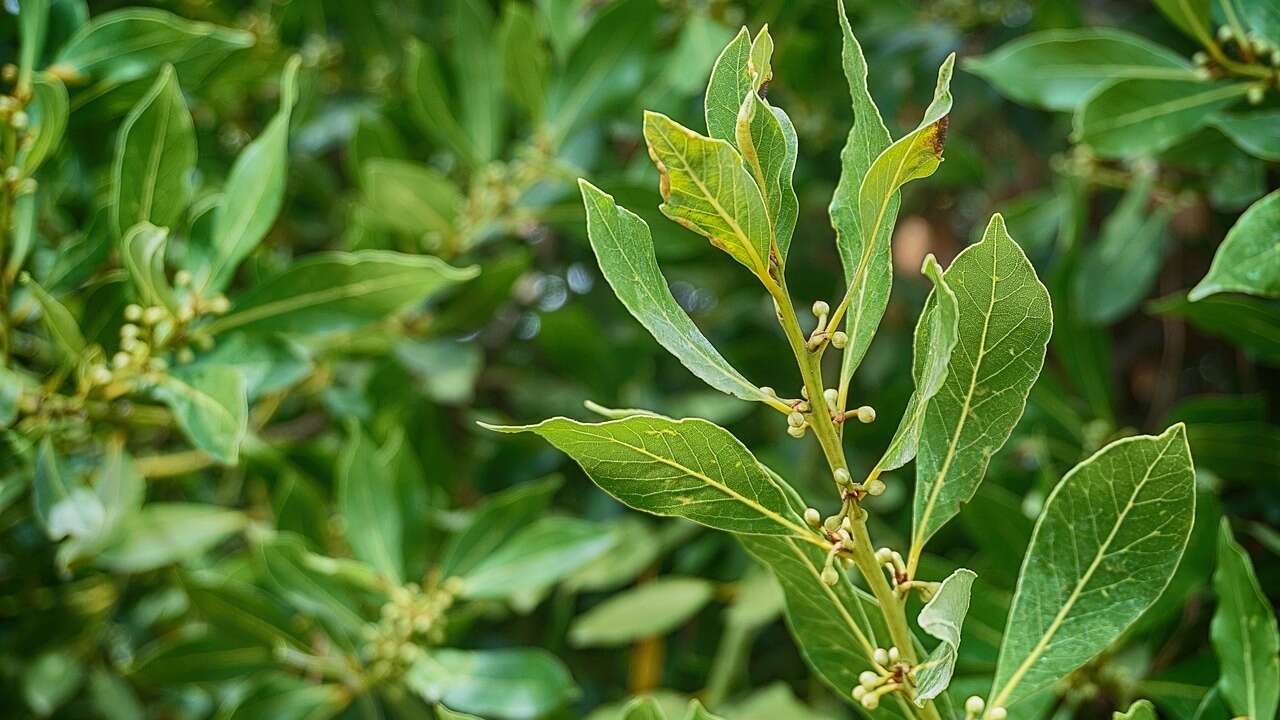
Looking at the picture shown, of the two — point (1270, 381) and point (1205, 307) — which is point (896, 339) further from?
point (1205, 307)

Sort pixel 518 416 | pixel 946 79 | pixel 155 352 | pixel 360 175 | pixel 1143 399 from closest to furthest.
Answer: pixel 946 79 < pixel 155 352 < pixel 360 175 < pixel 518 416 < pixel 1143 399

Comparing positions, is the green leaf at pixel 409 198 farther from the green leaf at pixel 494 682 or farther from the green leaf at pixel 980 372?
the green leaf at pixel 980 372

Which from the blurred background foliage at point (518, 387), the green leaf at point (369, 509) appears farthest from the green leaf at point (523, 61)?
the green leaf at point (369, 509)

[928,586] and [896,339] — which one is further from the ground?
[928,586]

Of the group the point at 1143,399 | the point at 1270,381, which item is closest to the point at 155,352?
the point at 1270,381

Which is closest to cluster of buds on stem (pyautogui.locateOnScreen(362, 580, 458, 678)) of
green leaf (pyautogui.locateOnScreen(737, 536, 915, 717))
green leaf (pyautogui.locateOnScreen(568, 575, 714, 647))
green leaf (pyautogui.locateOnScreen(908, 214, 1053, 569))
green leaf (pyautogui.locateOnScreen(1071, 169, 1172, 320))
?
green leaf (pyautogui.locateOnScreen(568, 575, 714, 647))

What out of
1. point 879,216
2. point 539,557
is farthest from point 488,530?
point 879,216
